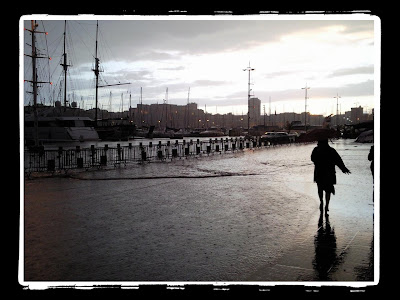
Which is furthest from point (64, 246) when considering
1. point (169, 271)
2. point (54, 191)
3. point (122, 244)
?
point (54, 191)

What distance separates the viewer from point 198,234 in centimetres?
668

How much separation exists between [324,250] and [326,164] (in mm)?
3003

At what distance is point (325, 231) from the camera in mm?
6730

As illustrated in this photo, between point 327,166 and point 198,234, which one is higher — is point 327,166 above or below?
above

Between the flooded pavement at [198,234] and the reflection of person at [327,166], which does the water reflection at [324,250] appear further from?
the reflection of person at [327,166]

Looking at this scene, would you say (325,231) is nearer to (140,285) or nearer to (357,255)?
(357,255)

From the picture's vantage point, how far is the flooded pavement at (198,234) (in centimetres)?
482

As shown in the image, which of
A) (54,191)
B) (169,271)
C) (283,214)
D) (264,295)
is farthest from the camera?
(54,191)

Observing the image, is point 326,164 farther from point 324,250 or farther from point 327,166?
point 324,250

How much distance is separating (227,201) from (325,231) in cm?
368

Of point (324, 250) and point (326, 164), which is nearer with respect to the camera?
point (324, 250)

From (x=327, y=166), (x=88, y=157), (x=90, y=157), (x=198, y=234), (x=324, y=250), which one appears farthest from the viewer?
(x=88, y=157)

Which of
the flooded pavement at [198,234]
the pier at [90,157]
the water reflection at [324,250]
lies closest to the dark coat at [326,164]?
the flooded pavement at [198,234]

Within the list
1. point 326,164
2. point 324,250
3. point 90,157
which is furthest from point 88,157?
point 324,250
